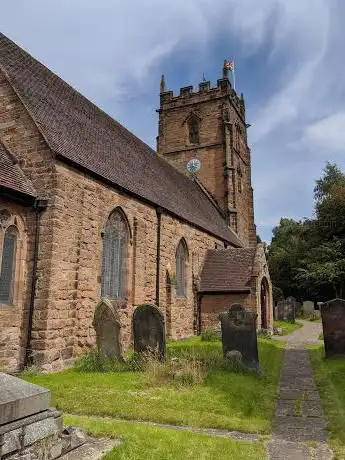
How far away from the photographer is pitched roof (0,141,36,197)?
31.5ft

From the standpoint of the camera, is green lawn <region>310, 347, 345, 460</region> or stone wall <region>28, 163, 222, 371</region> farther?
stone wall <region>28, 163, 222, 371</region>

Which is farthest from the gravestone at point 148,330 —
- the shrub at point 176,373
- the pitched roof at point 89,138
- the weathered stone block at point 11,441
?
the weathered stone block at point 11,441

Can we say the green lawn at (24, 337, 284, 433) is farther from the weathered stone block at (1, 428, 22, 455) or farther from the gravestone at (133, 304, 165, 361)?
the weathered stone block at (1, 428, 22, 455)

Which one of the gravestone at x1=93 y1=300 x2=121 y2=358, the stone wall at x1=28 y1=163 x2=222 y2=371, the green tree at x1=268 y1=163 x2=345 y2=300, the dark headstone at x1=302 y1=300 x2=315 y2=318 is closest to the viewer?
the stone wall at x1=28 y1=163 x2=222 y2=371

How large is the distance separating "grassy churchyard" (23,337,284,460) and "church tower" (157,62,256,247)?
18.8 m

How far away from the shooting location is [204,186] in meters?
28.4

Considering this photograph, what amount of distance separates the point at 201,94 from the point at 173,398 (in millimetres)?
27157

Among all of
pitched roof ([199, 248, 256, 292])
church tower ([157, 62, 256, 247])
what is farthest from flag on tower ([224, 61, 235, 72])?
pitched roof ([199, 248, 256, 292])

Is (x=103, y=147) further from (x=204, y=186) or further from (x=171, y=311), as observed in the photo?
(x=204, y=186)

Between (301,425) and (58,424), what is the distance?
12.1ft

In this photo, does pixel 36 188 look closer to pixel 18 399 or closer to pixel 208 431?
pixel 18 399

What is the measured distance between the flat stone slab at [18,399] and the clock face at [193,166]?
25.8 m

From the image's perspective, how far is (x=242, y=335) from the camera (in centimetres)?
1000

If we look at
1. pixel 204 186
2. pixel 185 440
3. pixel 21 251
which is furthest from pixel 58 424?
pixel 204 186
